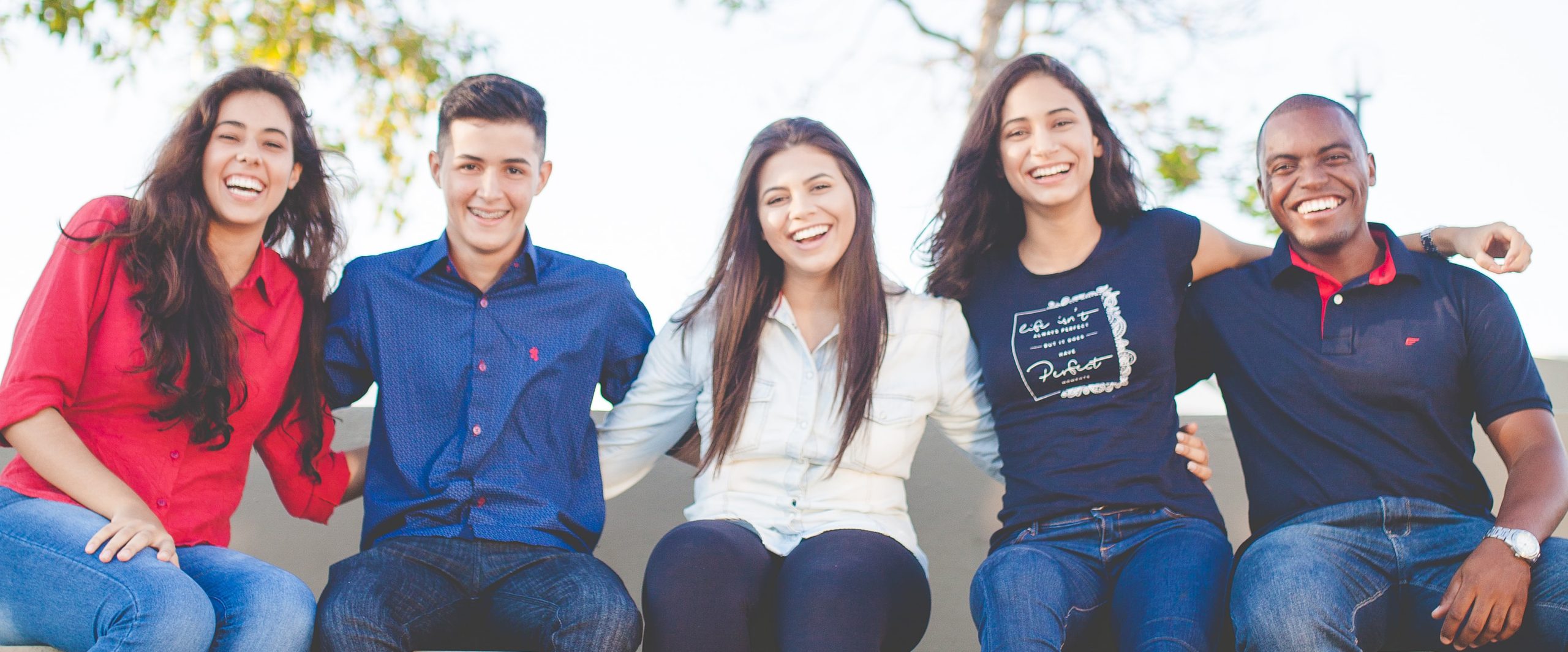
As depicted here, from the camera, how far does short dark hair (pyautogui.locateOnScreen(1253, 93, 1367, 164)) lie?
266cm

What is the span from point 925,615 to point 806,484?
1.24 ft

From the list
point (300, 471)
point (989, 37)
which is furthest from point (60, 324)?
point (989, 37)

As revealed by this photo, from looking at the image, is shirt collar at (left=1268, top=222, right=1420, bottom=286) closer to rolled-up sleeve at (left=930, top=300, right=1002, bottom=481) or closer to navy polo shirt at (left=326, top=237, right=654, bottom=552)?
rolled-up sleeve at (left=930, top=300, right=1002, bottom=481)

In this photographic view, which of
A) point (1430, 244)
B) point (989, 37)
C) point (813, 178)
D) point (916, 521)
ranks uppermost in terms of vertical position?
point (989, 37)

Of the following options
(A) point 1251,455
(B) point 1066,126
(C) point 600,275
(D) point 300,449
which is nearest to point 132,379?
(D) point 300,449

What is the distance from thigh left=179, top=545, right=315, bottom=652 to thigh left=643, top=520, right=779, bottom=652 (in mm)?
631

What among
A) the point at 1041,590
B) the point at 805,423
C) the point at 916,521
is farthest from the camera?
the point at 916,521

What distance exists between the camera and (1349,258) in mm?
2588

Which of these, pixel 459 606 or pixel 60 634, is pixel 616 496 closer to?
pixel 459 606

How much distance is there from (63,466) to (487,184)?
1.00 m

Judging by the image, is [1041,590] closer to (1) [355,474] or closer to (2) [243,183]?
(1) [355,474]

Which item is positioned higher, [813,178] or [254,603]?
[813,178]

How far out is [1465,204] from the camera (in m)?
6.37

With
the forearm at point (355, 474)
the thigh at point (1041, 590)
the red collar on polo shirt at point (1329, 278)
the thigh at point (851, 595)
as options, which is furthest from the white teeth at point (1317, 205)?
the forearm at point (355, 474)
